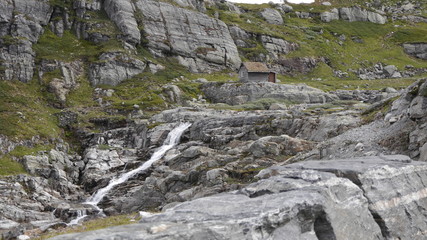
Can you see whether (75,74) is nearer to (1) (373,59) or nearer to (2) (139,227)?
(2) (139,227)

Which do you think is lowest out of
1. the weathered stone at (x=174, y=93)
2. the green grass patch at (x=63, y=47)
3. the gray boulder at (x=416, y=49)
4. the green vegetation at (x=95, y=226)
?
the weathered stone at (x=174, y=93)

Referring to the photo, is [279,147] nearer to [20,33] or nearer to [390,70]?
[20,33]

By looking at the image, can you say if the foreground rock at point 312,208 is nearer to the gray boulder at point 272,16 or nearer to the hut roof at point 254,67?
the hut roof at point 254,67

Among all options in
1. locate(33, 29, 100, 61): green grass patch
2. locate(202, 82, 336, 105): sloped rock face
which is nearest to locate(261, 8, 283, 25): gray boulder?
locate(202, 82, 336, 105): sloped rock face

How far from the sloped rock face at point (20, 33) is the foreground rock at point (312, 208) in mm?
67008

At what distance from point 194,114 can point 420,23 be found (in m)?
146

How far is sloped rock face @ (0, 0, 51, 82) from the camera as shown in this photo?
6756 cm

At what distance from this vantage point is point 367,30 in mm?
138625

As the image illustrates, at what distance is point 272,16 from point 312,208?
5308 inches

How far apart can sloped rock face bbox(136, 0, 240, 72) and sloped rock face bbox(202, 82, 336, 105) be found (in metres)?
20.1

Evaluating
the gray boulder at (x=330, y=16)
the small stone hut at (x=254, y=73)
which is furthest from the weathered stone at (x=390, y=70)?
the small stone hut at (x=254, y=73)

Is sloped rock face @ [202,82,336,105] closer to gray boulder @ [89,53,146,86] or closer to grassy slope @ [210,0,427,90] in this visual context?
gray boulder @ [89,53,146,86]

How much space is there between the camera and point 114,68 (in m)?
78.2

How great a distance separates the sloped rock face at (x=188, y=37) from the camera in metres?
93.8
